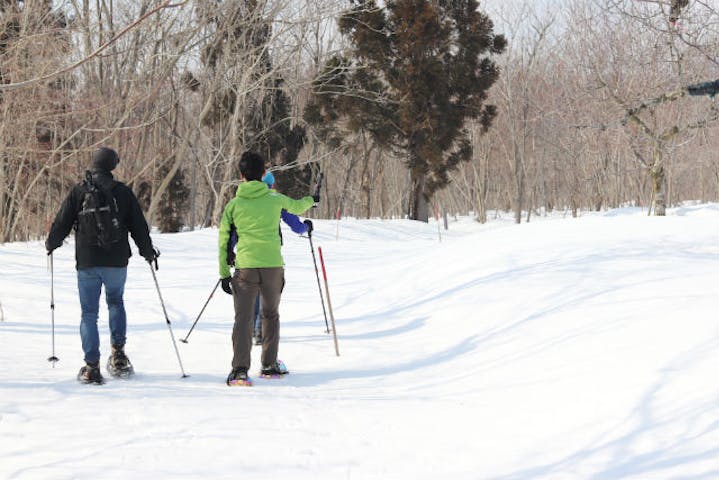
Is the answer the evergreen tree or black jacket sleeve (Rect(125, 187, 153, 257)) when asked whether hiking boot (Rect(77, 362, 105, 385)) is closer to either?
black jacket sleeve (Rect(125, 187, 153, 257))

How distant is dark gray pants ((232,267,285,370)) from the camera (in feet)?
19.9

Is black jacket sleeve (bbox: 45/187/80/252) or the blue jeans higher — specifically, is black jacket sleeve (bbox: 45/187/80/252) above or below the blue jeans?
above

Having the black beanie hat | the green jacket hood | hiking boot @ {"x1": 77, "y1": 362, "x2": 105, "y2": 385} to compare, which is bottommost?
hiking boot @ {"x1": 77, "y1": 362, "x2": 105, "y2": 385}

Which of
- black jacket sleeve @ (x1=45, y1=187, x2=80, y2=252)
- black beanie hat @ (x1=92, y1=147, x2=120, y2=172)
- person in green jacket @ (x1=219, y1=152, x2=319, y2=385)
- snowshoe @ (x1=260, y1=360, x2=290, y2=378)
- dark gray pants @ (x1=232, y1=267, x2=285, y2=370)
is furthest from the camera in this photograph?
snowshoe @ (x1=260, y1=360, x2=290, y2=378)

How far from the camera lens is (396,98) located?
31.3 m

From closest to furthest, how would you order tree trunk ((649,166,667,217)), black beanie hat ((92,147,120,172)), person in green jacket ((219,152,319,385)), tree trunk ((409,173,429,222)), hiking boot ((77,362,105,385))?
hiking boot ((77,362,105,385)) < black beanie hat ((92,147,120,172)) < person in green jacket ((219,152,319,385)) < tree trunk ((649,166,667,217)) < tree trunk ((409,173,429,222))

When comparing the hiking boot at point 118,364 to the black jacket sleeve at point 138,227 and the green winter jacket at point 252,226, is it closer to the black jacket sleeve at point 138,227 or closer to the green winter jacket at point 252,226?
the black jacket sleeve at point 138,227

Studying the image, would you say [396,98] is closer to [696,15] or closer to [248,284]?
[696,15]

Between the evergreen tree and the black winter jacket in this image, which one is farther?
the evergreen tree

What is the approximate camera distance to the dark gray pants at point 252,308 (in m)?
6.07

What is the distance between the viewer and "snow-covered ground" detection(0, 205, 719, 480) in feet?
12.9

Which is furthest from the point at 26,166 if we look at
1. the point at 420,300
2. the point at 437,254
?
the point at 420,300

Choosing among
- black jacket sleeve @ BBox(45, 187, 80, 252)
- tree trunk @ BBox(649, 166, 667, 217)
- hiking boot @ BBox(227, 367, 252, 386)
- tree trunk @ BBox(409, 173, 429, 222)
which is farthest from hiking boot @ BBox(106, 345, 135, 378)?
tree trunk @ BBox(409, 173, 429, 222)

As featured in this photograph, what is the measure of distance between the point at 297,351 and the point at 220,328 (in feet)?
5.82
